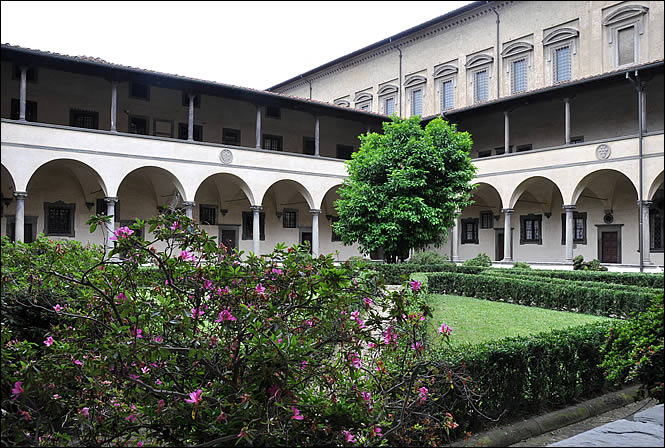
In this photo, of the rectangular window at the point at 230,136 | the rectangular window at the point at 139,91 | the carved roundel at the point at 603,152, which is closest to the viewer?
the carved roundel at the point at 603,152

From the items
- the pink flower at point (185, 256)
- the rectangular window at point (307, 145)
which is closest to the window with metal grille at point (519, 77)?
the rectangular window at point (307, 145)

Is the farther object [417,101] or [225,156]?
[417,101]

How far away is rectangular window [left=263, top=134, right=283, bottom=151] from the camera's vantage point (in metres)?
28.7

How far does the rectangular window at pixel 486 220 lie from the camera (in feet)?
103

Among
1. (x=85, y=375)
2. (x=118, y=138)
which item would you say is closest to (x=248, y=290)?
(x=85, y=375)

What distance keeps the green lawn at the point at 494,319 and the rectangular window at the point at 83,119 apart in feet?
57.6

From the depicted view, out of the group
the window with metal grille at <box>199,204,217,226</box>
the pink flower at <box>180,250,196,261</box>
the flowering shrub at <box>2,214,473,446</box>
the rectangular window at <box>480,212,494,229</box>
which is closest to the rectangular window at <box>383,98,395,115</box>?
the rectangular window at <box>480,212,494,229</box>

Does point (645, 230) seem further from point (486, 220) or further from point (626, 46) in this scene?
point (486, 220)

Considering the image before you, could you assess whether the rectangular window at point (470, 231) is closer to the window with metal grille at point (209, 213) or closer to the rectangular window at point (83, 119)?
the window with metal grille at point (209, 213)

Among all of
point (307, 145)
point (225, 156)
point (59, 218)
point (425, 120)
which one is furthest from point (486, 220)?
point (59, 218)

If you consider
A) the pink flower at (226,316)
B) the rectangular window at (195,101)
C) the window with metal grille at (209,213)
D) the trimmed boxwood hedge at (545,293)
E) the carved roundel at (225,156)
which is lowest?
the trimmed boxwood hedge at (545,293)

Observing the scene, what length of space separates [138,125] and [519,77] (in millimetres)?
21018

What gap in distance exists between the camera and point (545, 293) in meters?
14.5

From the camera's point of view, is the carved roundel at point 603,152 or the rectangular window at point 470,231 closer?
the carved roundel at point 603,152
